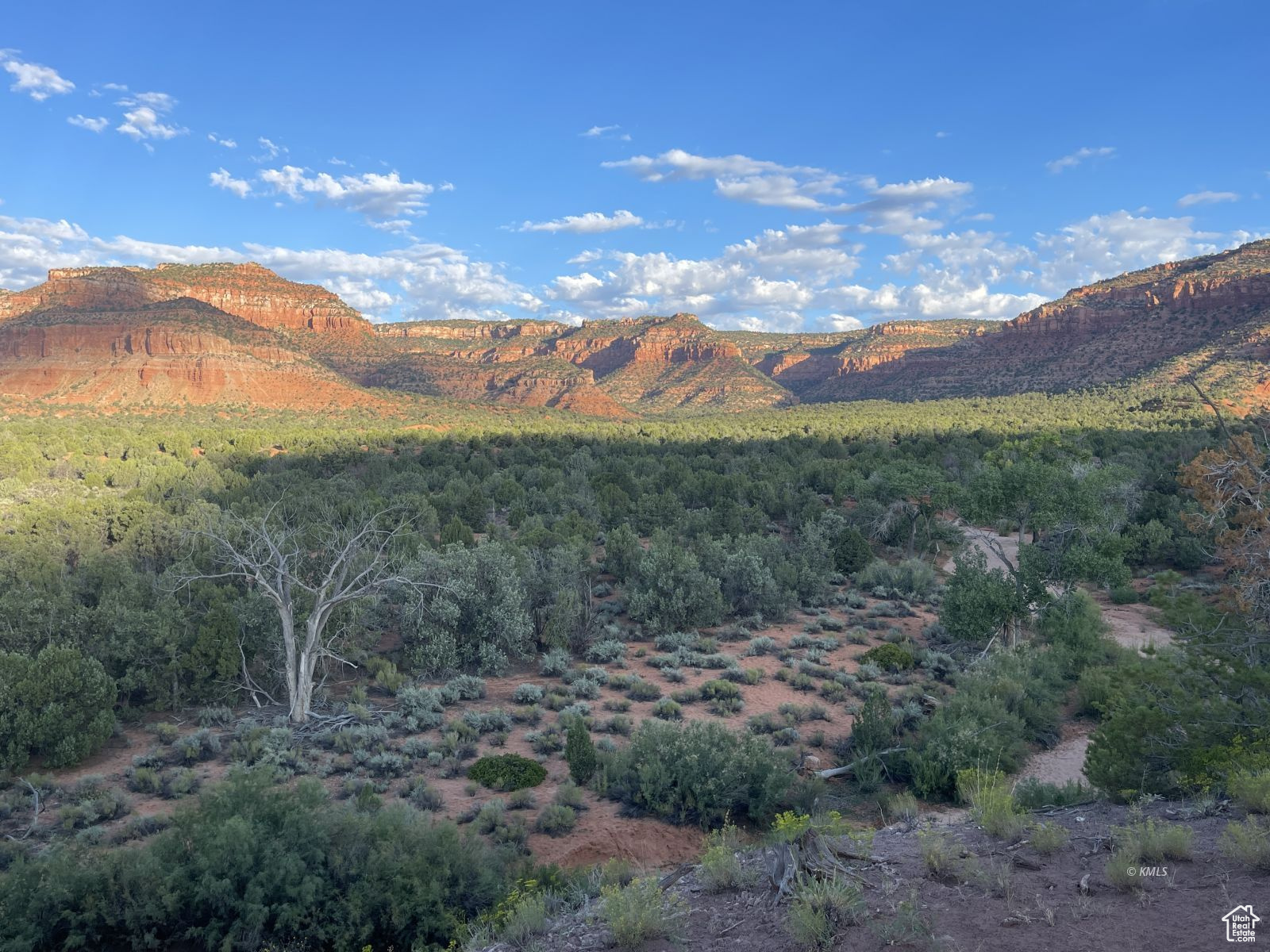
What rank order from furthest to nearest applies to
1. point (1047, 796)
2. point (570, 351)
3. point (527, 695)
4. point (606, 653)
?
point (570, 351), point (606, 653), point (527, 695), point (1047, 796)

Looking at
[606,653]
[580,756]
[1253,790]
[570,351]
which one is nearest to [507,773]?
[580,756]

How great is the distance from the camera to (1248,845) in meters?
5.20

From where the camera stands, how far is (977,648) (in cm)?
1819

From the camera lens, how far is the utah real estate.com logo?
450 cm

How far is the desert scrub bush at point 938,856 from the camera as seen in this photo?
230 inches

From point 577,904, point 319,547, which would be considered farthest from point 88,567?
point 577,904

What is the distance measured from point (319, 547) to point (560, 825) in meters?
12.2

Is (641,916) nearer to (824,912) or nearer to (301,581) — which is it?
(824,912)

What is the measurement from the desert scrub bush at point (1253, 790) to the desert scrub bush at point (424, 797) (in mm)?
9437

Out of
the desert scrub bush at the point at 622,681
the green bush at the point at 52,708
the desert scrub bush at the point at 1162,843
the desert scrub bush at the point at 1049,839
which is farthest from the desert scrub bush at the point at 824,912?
the green bush at the point at 52,708

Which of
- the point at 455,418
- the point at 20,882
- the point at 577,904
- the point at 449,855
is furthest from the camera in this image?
the point at 455,418

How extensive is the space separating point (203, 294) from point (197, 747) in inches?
4584

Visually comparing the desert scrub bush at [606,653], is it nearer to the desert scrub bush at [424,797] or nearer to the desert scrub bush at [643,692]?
the desert scrub bush at [643,692]

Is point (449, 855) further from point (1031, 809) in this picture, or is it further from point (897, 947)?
point (1031, 809)
